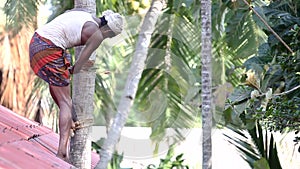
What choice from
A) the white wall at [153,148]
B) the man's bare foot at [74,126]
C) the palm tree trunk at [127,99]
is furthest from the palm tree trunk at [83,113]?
the palm tree trunk at [127,99]

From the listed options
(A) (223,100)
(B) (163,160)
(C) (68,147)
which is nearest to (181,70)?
(A) (223,100)

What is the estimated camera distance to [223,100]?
13.3ft

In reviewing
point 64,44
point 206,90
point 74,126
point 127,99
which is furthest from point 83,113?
point 127,99

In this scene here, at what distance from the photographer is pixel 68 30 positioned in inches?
137

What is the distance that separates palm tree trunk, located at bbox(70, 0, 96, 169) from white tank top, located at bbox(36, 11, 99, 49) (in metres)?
0.11

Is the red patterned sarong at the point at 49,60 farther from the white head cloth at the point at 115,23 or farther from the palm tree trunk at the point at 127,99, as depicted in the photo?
the palm tree trunk at the point at 127,99

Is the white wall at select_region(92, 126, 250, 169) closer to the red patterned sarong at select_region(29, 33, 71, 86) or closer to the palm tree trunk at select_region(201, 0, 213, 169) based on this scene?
the palm tree trunk at select_region(201, 0, 213, 169)

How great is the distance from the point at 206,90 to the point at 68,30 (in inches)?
33.2

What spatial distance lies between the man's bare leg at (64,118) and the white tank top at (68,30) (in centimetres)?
25

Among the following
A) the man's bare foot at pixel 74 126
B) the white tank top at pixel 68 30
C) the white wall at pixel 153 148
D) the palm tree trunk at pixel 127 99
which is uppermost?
the white tank top at pixel 68 30

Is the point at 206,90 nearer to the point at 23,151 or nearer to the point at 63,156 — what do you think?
the point at 63,156

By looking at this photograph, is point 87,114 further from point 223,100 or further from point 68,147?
point 223,100

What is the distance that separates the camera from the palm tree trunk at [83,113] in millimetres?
3521

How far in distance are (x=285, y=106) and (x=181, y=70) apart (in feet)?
2.73
